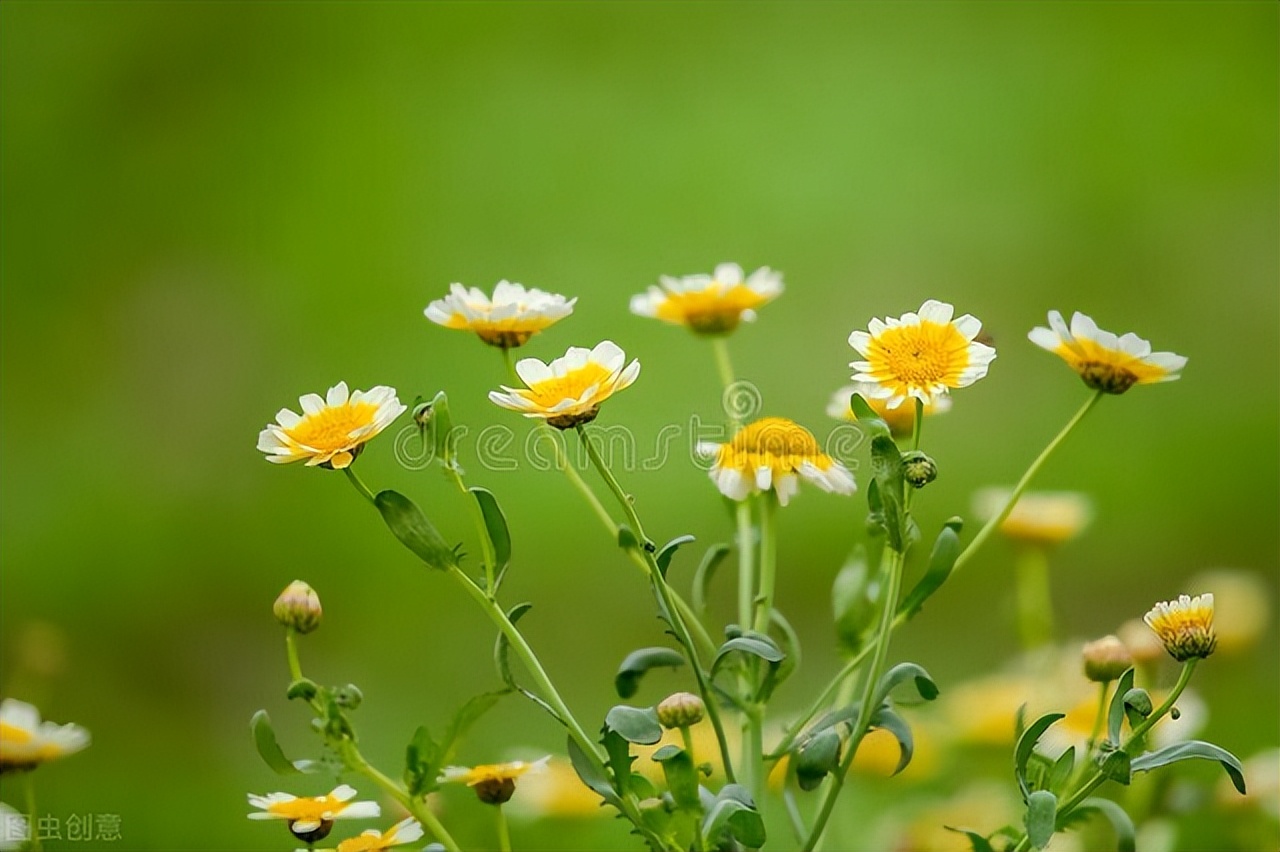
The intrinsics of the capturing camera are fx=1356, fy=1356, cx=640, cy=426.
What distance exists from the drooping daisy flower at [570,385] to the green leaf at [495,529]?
3 centimetres

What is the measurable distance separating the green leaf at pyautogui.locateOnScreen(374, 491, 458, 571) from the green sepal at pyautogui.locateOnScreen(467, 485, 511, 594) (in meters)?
0.02

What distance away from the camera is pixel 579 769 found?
0.46 meters

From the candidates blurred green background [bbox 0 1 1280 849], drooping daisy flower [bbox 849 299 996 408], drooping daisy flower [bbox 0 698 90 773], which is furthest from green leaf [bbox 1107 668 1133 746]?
blurred green background [bbox 0 1 1280 849]

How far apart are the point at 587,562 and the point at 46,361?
0.49 metres

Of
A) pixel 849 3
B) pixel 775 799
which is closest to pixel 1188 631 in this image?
pixel 775 799

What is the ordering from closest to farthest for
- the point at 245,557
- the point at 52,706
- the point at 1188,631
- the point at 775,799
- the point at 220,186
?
the point at 1188,631 < the point at 775,799 < the point at 52,706 < the point at 245,557 < the point at 220,186

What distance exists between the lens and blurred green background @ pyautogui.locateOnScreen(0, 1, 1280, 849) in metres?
1.08

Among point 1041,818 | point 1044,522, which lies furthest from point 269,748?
point 1044,522

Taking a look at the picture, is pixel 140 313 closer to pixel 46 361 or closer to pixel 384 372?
pixel 46 361

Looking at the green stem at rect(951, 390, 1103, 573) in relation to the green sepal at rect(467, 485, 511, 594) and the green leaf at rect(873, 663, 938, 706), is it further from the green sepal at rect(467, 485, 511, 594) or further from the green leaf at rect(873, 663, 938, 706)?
the green sepal at rect(467, 485, 511, 594)

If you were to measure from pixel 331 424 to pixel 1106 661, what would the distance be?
11.5 inches

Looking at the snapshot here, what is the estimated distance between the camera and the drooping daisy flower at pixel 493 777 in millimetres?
467

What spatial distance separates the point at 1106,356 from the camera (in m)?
0.45

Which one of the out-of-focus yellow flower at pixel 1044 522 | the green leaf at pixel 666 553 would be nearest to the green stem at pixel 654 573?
the green leaf at pixel 666 553
